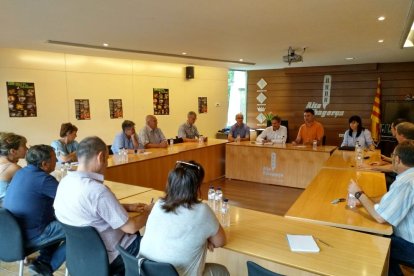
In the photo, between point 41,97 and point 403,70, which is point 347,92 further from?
point 41,97

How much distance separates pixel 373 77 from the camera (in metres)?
8.21

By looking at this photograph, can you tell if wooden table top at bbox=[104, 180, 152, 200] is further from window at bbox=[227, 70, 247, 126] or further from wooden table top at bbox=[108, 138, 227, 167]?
window at bbox=[227, 70, 247, 126]

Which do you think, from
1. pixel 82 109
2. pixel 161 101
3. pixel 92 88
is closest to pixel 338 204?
pixel 82 109

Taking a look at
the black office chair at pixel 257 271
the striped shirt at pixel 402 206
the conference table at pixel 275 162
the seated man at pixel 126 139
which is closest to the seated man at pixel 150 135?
the seated man at pixel 126 139

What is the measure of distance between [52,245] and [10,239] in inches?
14.4

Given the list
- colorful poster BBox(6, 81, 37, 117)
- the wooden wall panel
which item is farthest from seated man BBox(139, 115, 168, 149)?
the wooden wall panel

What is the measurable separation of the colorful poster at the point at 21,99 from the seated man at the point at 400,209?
5517 mm

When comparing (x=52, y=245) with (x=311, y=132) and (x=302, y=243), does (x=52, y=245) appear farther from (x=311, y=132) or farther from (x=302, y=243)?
(x=311, y=132)

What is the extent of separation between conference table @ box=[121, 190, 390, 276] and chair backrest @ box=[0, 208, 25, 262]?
1363 mm

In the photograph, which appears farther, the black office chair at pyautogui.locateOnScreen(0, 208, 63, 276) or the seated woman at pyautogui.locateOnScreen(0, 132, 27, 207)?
the seated woman at pyautogui.locateOnScreen(0, 132, 27, 207)

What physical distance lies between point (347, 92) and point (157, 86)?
5392 mm

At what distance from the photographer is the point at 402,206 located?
2002 mm

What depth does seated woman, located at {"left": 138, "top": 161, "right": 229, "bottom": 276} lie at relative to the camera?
4.79ft

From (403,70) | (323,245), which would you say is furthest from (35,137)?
(403,70)
